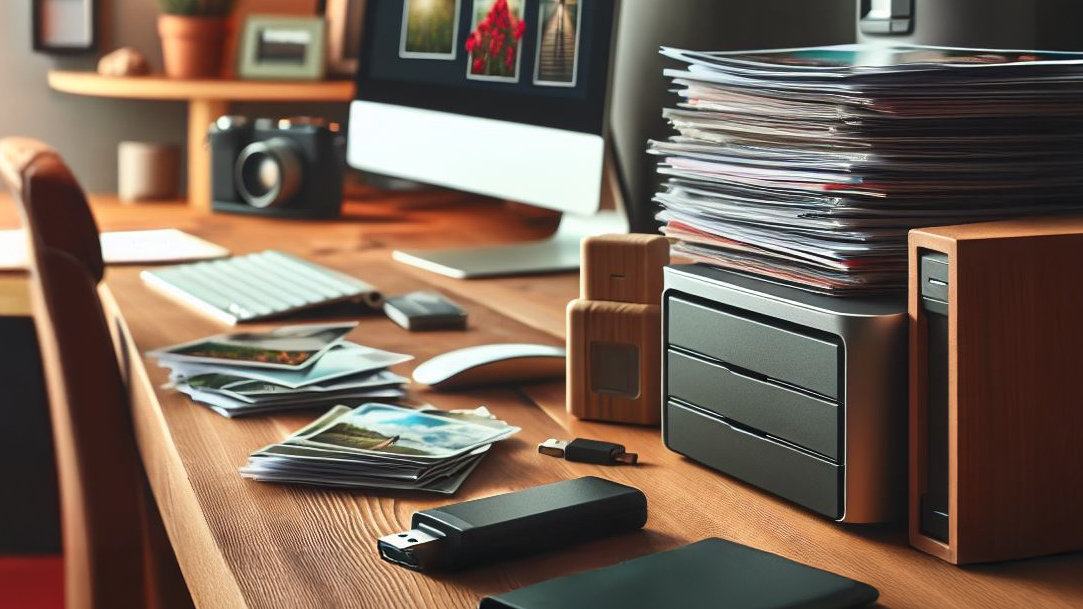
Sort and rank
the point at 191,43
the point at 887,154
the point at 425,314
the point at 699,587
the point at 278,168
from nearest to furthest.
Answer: the point at 699,587
the point at 887,154
the point at 425,314
the point at 278,168
the point at 191,43

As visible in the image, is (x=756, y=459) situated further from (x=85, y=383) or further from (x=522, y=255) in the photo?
(x=522, y=255)

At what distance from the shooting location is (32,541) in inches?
81.9

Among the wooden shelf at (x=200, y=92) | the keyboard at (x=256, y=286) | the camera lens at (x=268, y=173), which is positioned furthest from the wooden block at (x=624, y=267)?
the wooden shelf at (x=200, y=92)

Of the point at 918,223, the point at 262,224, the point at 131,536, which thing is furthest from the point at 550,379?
the point at 262,224

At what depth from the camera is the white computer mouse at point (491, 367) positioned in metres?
0.91

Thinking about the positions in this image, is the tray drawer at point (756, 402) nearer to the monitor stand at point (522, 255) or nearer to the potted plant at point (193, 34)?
the monitor stand at point (522, 255)

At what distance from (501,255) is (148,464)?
699 millimetres

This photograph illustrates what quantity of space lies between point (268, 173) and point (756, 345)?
1494 millimetres

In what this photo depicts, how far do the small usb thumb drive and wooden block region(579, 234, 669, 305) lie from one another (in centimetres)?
19

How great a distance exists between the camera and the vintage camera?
6.57 ft

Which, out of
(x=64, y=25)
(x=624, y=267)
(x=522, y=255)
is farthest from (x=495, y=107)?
(x=64, y=25)

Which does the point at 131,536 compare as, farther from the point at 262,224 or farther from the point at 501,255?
the point at 262,224

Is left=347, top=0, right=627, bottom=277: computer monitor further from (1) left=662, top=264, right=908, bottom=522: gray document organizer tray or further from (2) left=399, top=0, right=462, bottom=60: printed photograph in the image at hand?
(1) left=662, top=264, right=908, bottom=522: gray document organizer tray

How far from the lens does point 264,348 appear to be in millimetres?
968
